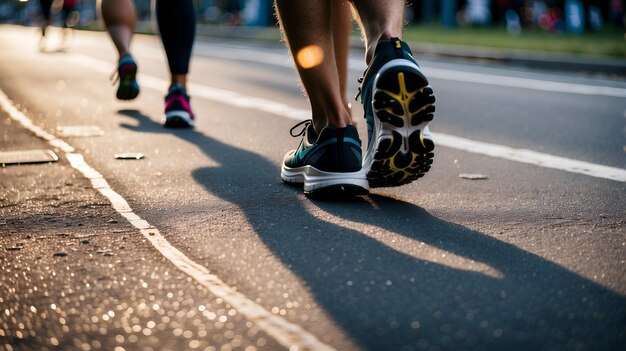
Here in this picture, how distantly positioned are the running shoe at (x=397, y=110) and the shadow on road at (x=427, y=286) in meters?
0.15

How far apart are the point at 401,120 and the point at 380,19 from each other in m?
0.35

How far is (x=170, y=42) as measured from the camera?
512cm

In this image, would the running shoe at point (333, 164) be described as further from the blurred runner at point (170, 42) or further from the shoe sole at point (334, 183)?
the blurred runner at point (170, 42)

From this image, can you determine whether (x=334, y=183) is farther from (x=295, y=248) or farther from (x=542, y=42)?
(x=542, y=42)

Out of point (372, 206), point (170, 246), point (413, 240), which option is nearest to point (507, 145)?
point (372, 206)

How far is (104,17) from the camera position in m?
5.62

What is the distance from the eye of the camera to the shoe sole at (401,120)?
2736 millimetres

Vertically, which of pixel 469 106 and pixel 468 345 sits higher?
pixel 468 345

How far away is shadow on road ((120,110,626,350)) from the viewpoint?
70.6 inches

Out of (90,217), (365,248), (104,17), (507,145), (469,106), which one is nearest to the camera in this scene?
(365,248)

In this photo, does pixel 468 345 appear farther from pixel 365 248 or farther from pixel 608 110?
pixel 608 110

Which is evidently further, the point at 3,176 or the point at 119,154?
the point at 119,154

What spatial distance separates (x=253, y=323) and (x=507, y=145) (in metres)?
2.77

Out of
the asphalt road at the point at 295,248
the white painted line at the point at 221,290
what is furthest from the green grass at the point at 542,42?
the white painted line at the point at 221,290
